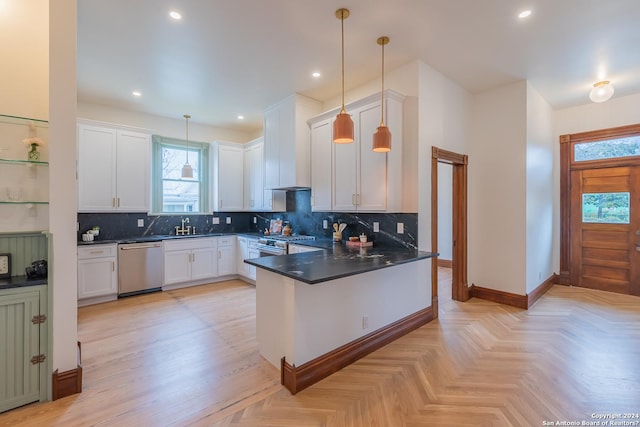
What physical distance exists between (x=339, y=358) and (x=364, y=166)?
87.7 inches

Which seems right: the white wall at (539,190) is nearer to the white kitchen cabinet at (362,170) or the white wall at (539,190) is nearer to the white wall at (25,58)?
the white kitchen cabinet at (362,170)

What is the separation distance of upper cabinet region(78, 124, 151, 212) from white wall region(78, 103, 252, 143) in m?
0.42

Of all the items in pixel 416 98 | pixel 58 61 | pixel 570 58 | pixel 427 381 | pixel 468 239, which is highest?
pixel 570 58

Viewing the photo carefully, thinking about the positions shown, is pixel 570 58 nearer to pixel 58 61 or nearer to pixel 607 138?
pixel 607 138

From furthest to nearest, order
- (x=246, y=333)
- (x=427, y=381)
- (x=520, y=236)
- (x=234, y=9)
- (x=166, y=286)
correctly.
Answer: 1. (x=166, y=286)
2. (x=520, y=236)
3. (x=246, y=333)
4. (x=234, y=9)
5. (x=427, y=381)

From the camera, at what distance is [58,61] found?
211cm

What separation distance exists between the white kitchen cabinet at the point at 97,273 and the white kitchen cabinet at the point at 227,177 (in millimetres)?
1967

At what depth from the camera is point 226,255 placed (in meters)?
5.63

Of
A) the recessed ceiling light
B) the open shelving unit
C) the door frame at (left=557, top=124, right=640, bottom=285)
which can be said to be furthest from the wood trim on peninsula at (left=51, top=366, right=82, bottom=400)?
the door frame at (left=557, top=124, right=640, bottom=285)

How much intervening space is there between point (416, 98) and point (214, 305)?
3889 millimetres

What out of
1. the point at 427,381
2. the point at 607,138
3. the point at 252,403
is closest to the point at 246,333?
the point at 252,403

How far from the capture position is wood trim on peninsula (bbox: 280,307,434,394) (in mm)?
2256

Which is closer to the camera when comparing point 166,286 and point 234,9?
point 234,9

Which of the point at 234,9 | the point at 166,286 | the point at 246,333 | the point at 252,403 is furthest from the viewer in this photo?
the point at 166,286
